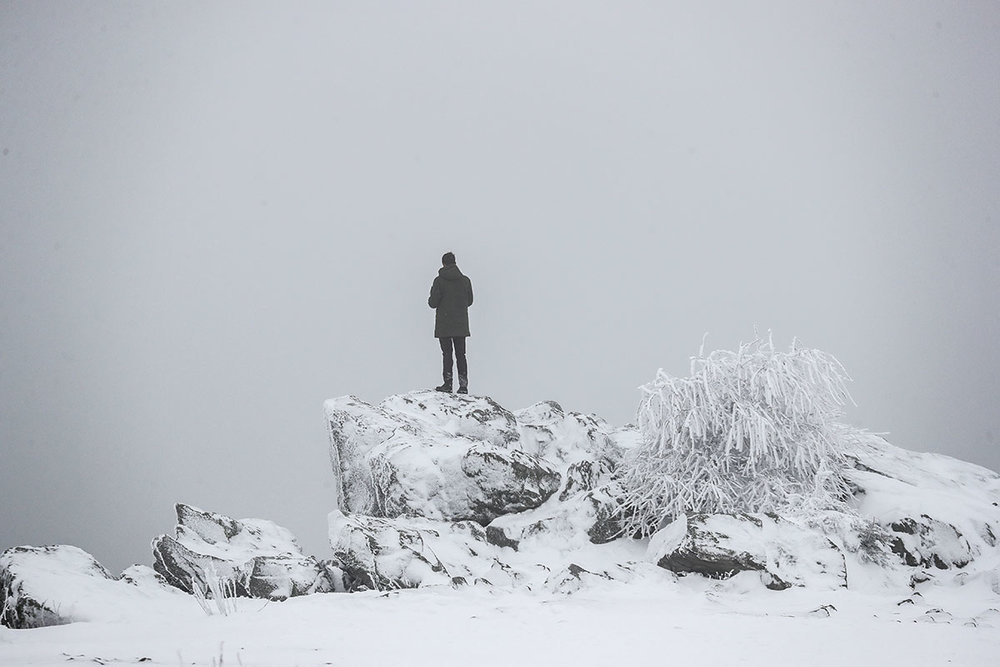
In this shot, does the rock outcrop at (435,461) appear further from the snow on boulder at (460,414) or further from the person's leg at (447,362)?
the person's leg at (447,362)

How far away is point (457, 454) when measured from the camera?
1083 centimetres

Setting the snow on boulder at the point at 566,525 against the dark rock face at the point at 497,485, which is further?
the dark rock face at the point at 497,485

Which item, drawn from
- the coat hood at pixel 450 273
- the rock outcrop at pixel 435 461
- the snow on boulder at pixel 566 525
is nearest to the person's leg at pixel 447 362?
the rock outcrop at pixel 435 461

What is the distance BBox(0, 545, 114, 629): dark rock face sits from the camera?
7270 millimetres

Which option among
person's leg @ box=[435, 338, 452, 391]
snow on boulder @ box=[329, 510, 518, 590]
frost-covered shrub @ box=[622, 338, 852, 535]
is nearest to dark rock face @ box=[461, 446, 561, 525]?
snow on boulder @ box=[329, 510, 518, 590]

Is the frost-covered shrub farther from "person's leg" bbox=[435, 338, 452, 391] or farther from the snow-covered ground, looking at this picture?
"person's leg" bbox=[435, 338, 452, 391]

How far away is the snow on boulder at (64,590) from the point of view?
723cm

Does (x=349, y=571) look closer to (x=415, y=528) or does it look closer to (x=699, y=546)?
(x=415, y=528)

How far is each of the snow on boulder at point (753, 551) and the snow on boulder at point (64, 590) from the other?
5248 millimetres

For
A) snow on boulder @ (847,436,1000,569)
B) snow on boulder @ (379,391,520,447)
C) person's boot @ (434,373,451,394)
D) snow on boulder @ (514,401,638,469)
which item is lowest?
snow on boulder @ (847,436,1000,569)

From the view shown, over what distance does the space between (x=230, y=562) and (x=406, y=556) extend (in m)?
2.21

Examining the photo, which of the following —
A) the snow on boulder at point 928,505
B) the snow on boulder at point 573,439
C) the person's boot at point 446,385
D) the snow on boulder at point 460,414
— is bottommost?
the snow on boulder at point 928,505

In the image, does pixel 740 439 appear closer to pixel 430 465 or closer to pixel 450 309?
pixel 430 465

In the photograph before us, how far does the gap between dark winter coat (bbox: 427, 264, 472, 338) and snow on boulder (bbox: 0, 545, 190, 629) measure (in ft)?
20.5
